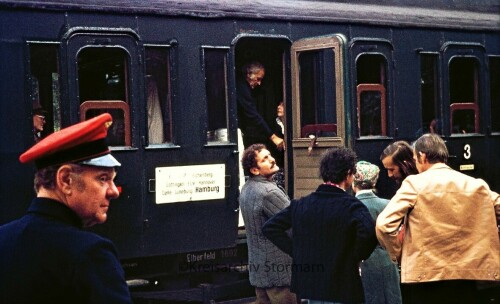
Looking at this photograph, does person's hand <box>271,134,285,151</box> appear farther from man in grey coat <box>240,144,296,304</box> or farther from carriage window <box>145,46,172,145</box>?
man in grey coat <box>240,144,296,304</box>

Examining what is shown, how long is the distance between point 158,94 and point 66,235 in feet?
19.5

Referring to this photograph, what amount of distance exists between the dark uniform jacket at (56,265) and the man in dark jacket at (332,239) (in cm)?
286

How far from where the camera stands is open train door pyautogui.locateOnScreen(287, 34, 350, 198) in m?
9.11

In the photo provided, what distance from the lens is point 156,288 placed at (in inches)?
337

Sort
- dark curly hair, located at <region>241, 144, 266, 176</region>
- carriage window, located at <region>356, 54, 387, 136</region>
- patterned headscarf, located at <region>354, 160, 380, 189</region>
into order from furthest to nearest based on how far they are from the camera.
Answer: carriage window, located at <region>356, 54, 387, 136</region> < dark curly hair, located at <region>241, 144, 266, 176</region> < patterned headscarf, located at <region>354, 160, 380, 189</region>

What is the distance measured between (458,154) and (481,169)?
0.46 metres

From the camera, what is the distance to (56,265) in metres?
2.56

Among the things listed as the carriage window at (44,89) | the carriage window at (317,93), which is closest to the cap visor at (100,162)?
the carriage window at (44,89)

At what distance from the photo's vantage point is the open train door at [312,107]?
359 inches

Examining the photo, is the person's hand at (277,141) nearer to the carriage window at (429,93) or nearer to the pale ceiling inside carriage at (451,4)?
the pale ceiling inside carriage at (451,4)

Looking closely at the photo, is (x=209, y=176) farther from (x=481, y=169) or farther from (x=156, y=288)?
(x=481, y=169)

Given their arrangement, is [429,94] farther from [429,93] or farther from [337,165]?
[337,165]

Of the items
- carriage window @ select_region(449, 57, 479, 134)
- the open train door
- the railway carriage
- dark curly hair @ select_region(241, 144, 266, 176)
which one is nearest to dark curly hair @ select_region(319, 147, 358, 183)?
dark curly hair @ select_region(241, 144, 266, 176)

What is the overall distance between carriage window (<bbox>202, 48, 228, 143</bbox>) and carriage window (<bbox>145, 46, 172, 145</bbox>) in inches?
16.1
